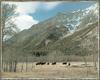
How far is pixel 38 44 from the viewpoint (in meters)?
4.39

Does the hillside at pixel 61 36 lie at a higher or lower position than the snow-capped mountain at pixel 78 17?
lower

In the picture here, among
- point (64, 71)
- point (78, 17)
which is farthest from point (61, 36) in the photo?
point (64, 71)

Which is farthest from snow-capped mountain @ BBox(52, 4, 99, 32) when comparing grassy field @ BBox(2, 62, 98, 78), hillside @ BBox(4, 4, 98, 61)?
grassy field @ BBox(2, 62, 98, 78)

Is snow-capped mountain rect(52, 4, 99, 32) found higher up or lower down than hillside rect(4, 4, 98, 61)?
higher up

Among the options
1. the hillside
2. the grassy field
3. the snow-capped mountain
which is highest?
the snow-capped mountain

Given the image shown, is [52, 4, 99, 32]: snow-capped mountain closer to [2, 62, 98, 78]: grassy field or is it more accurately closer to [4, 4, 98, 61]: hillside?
[4, 4, 98, 61]: hillside

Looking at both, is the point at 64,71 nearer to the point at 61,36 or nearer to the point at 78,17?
the point at 61,36

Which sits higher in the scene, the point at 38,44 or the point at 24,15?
the point at 24,15

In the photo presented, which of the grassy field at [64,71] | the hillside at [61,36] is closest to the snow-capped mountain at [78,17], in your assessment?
the hillside at [61,36]

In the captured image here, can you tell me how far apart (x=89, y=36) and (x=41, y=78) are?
856 millimetres

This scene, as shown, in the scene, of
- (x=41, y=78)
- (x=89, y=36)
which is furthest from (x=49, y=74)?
(x=89, y=36)

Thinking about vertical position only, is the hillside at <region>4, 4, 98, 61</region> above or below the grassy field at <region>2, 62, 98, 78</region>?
above

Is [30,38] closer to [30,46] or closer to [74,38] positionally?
[30,46]

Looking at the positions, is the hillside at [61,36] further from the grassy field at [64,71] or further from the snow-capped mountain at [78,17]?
the grassy field at [64,71]
